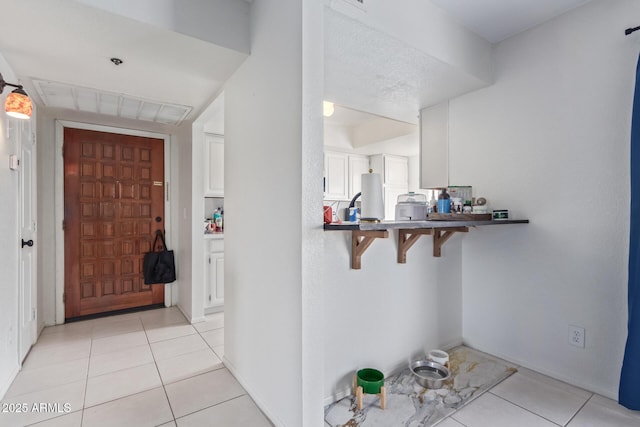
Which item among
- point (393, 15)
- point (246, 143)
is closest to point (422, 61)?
point (393, 15)

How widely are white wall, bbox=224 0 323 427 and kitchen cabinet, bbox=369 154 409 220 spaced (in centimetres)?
313

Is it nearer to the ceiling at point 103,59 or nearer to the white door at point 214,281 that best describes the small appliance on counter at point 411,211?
the ceiling at point 103,59

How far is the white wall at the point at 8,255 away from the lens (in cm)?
182

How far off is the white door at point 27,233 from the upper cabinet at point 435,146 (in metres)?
3.10

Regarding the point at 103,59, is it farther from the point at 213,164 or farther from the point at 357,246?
the point at 357,246

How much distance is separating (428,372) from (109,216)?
3.42 meters

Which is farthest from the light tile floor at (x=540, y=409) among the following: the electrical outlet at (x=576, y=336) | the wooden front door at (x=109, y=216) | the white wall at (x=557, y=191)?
the wooden front door at (x=109, y=216)

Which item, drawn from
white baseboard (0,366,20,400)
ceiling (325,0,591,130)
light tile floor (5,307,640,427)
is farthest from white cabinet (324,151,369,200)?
white baseboard (0,366,20,400)

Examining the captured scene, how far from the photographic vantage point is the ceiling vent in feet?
7.66

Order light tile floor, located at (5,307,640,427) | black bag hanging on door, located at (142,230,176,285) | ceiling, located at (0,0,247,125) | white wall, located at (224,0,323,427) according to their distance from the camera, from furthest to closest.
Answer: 1. black bag hanging on door, located at (142,230,176,285)
2. light tile floor, located at (5,307,640,427)
3. ceiling, located at (0,0,247,125)
4. white wall, located at (224,0,323,427)

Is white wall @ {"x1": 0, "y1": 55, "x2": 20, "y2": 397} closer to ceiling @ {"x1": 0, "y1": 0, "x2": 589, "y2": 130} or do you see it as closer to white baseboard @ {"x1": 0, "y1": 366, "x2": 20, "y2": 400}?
white baseboard @ {"x1": 0, "y1": 366, "x2": 20, "y2": 400}

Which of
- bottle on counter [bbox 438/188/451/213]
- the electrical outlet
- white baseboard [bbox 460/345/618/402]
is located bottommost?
white baseboard [bbox 460/345/618/402]

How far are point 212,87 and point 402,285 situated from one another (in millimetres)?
2016

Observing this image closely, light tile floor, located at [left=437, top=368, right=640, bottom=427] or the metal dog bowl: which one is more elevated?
the metal dog bowl
